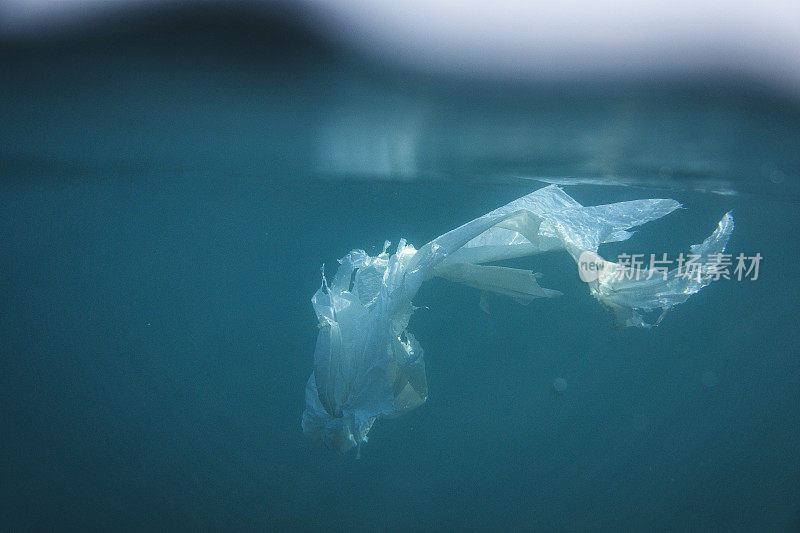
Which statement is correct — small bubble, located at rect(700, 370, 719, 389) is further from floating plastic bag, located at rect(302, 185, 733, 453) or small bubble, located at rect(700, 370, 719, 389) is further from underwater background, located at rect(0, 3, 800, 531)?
floating plastic bag, located at rect(302, 185, 733, 453)

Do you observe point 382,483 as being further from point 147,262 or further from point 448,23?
point 448,23

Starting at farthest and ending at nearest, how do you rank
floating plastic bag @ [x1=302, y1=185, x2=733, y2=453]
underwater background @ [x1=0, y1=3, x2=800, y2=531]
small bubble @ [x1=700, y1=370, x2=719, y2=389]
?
1. small bubble @ [x1=700, y1=370, x2=719, y2=389]
2. underwater background @ [x1=0, y1=3, x2=800, y2=531]
3. floating plastic bag @ [x1=302, y1=185, x2=733, y2=453]

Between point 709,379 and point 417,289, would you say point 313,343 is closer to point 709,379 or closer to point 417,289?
point 417,289

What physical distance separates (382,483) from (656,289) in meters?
5.07

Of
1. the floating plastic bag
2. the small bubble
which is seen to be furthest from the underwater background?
the floating plastic bag

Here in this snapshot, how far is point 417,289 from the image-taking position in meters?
3.08

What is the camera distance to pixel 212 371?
6.31 m

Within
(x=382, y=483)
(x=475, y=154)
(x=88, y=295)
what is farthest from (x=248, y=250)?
(x=382, y=483)

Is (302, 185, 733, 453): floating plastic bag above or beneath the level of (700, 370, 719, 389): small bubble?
above

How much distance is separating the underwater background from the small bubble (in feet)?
0.43

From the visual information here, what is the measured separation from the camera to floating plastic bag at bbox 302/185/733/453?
9.73 feet

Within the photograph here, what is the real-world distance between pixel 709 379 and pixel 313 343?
646 cm

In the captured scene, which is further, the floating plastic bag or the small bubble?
the small bubble

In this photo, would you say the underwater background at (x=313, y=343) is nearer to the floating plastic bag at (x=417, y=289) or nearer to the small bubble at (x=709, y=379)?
the small bubble at (x=709, y=379)
